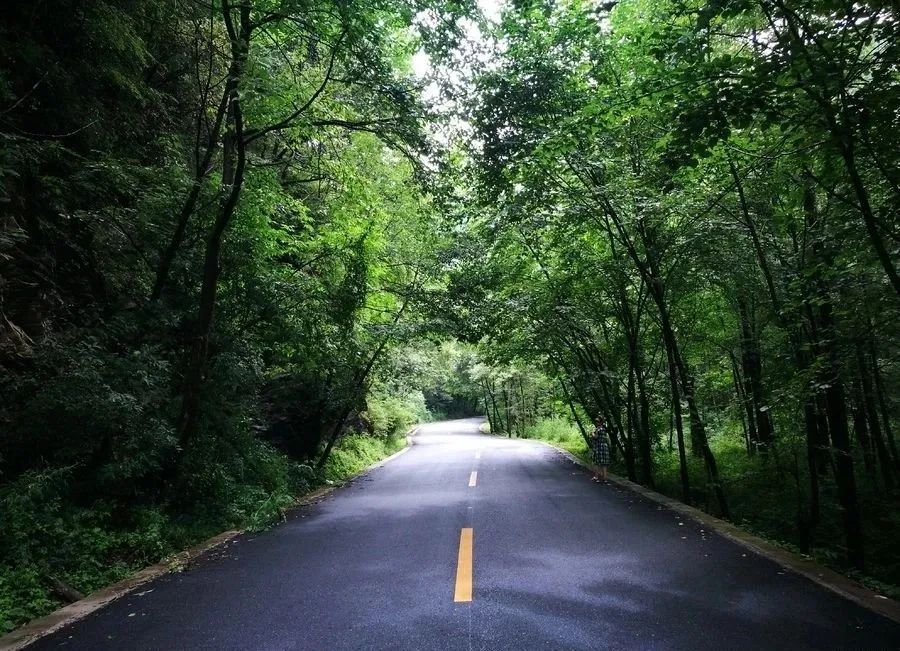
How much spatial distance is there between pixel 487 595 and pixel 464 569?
2.66 ft

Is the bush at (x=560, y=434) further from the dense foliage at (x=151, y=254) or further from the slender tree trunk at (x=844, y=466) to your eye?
the dense foliage at (x=151, y=254)

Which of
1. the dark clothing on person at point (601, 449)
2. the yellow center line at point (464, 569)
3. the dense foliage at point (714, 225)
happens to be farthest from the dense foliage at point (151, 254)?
the dark clothing on person at point (601, 449)

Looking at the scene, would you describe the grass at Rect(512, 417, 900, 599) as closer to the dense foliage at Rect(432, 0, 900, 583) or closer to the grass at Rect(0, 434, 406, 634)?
the dense foliage at Rect(432, 0, 900, 583)

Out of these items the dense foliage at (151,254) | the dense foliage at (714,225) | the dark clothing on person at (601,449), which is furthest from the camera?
the dark clothing on person at (601,449)

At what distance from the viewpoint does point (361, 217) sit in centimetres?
1239

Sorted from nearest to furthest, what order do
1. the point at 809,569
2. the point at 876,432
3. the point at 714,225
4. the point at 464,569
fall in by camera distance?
1. the point at 809,569
2. the point at 464,569
3. the point at 714,225
4. the point at 876,432

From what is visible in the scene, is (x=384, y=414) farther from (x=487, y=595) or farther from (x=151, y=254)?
(x=487, y=595)

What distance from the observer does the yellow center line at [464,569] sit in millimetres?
4629

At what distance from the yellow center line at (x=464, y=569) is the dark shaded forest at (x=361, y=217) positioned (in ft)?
11.6

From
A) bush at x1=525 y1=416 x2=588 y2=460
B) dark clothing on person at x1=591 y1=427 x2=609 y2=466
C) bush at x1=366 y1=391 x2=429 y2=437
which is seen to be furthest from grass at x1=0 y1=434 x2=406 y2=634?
bush at x1=525 y1=416 x2=588 y2=460

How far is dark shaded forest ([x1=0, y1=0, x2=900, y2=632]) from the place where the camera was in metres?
5.15

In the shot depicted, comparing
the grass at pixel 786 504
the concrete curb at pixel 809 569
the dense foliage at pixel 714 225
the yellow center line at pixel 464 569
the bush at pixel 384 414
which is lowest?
the grass at pixel 786 504

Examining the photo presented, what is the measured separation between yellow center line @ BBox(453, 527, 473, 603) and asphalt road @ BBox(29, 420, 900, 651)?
22mm

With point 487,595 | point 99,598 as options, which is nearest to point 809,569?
point 487,595
